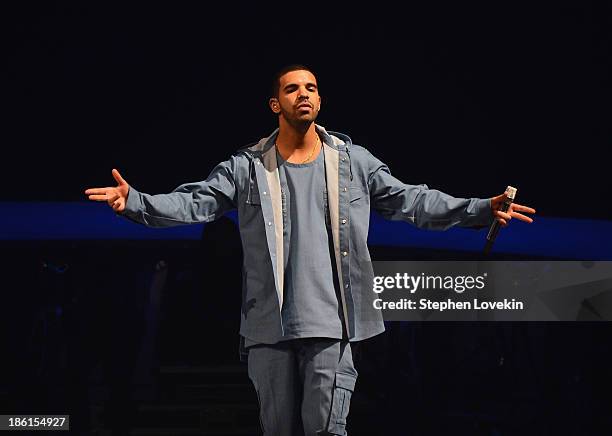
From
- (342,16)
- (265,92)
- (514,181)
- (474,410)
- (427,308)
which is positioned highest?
(342,16)

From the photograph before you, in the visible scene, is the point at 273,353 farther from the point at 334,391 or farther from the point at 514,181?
the point at 514,181

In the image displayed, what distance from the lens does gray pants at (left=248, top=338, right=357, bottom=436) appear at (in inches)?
106

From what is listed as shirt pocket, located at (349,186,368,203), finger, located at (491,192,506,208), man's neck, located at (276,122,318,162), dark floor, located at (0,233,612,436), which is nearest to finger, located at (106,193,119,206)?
man's neck, located at (276,122,318,162)

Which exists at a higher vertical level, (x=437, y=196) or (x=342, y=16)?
(x=342, y=16)

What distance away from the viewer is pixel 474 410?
12.8 feet

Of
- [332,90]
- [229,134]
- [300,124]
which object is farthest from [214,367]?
[300,124]

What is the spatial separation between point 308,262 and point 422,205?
1.30ft

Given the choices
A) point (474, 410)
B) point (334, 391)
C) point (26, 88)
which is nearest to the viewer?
point (334, 391)

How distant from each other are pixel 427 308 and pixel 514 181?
2.56 feet

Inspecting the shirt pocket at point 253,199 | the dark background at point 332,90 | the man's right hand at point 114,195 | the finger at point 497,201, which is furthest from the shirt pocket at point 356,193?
the dark background at point 332,90

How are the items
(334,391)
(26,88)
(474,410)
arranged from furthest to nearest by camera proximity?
(26,88) → (474,410) → (334,391)

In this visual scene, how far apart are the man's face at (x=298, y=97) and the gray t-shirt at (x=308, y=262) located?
0.15 m

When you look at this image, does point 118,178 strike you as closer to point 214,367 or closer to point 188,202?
point 188,202

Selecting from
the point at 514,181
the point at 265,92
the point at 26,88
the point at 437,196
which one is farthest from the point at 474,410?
the point at 26,88
